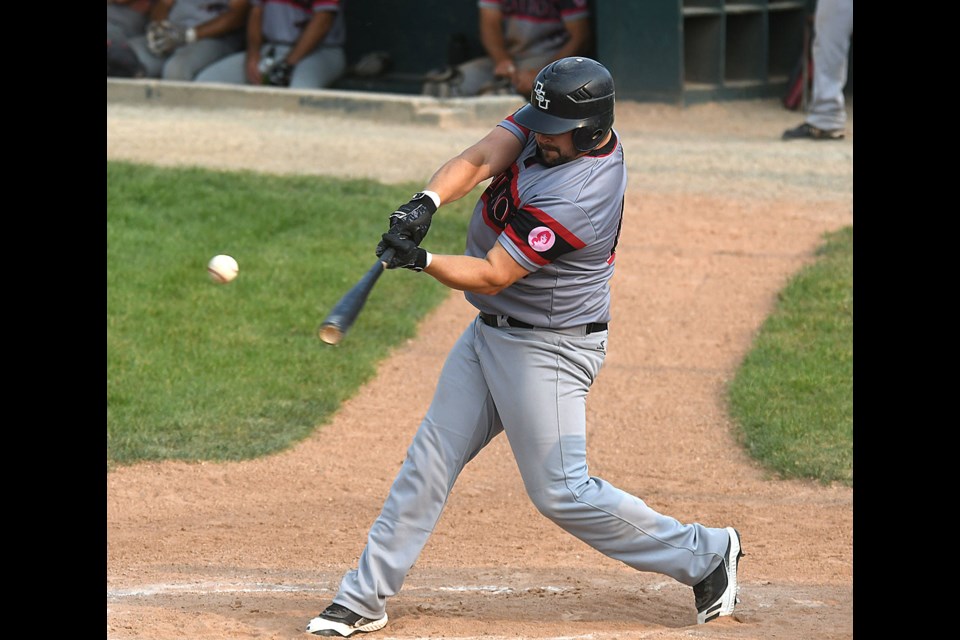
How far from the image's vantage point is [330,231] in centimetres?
946

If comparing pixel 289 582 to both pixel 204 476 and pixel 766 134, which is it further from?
pixel 766 134

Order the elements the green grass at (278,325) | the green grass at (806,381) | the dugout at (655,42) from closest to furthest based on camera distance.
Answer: the green grass at (806,381), the green grass at (278,325), the dugout at (655,42)

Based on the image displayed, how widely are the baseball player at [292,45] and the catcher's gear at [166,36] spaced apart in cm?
52

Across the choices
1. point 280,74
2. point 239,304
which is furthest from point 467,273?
point 280,74

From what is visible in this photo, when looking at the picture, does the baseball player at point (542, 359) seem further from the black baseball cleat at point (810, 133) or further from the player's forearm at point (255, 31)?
the player's forearm at point (255, 31)

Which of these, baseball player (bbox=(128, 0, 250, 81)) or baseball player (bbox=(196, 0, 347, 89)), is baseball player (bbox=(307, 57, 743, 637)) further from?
baseball player (bbox=(128, 0, 250, 81))

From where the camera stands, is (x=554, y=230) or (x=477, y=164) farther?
(x=477, y=164)

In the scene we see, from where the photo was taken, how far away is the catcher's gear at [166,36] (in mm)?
13188

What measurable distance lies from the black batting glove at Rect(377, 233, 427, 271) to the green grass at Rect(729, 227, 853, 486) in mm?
2906

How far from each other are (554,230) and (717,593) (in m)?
1.39

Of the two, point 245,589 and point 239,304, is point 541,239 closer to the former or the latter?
point 245,589

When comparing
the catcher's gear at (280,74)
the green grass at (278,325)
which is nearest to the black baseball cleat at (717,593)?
the green grass at (278,325)

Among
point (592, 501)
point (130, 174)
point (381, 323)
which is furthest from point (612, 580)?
point (130, 174)

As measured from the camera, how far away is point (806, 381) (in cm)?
720
